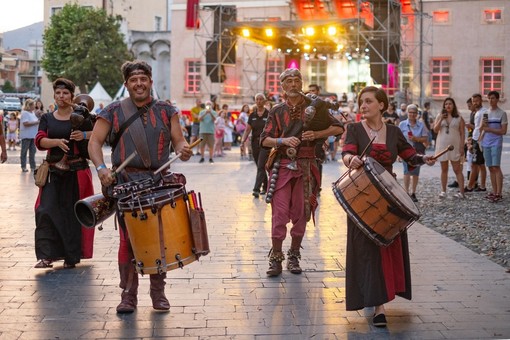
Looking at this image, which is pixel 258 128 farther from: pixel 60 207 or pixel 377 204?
pixel 377 204

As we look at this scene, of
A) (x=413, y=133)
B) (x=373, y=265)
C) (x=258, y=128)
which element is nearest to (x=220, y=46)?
(x=258, y=128)

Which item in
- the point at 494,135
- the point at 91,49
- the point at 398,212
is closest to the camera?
the point at 398,212

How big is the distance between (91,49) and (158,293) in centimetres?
4853

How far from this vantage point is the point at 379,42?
3391 centimetres

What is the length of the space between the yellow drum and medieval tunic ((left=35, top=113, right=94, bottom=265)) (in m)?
2.20

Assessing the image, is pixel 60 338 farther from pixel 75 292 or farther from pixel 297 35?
pixel 297 35

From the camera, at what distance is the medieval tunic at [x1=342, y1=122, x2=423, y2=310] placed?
601 centimetres

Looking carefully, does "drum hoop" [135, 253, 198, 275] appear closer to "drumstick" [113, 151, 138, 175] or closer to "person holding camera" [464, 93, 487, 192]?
"drumstick" [113, 151, 138, 175]

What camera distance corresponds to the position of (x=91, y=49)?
5319 cm

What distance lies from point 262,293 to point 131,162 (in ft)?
5.11

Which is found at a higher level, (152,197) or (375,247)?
(152,197)

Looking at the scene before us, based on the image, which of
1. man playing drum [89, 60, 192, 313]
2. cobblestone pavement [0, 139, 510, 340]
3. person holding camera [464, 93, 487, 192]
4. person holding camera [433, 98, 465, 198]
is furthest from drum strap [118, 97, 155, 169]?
person holding camera [464, 93, 487, 192]

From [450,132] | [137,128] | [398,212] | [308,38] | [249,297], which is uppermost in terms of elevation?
[308,38]

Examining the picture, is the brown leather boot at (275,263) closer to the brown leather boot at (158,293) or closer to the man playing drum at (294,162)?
the man playing drum at (294,162)
